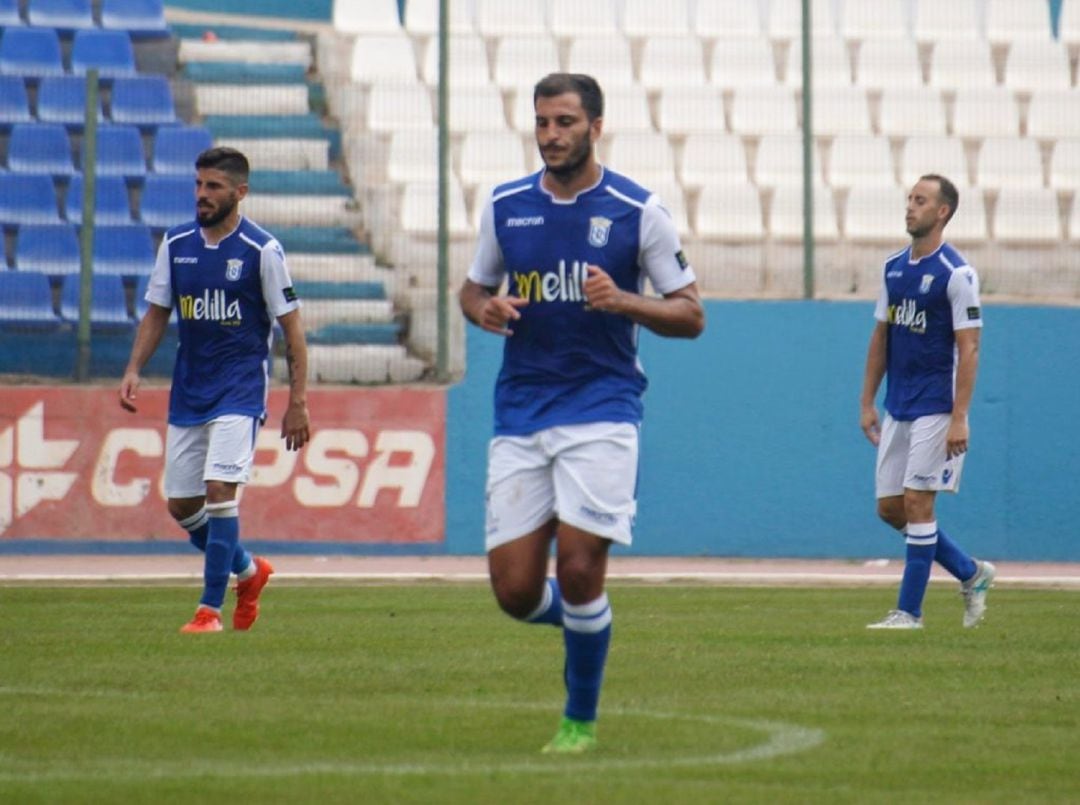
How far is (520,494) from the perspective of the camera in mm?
7230

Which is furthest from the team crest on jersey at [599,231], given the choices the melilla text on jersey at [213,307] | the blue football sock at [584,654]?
the melilla text on jersey at [213,307]

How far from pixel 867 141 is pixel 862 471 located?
5.01m

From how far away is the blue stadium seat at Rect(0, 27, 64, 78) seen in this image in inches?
879

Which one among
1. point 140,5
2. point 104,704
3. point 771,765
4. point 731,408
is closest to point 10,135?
point 140,5

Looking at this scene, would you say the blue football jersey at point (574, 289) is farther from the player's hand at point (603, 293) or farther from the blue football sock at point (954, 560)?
the blue football sock at point (954, 560)

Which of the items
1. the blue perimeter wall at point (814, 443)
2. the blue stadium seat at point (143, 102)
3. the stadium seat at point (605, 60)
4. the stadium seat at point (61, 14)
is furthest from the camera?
the stadium seat at point (61, 14)

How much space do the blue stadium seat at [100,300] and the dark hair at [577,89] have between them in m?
12.0

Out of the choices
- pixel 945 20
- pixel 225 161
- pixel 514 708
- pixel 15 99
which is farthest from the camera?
pixel 945 20

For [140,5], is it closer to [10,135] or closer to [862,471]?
[10,135]

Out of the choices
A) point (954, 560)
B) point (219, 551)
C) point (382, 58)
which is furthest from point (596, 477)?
point (382, 58)

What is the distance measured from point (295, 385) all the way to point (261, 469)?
7365 mm

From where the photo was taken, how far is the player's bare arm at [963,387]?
1146 centimetres

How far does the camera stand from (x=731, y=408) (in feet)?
62.6

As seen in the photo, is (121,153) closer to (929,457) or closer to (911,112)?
(911,112)
